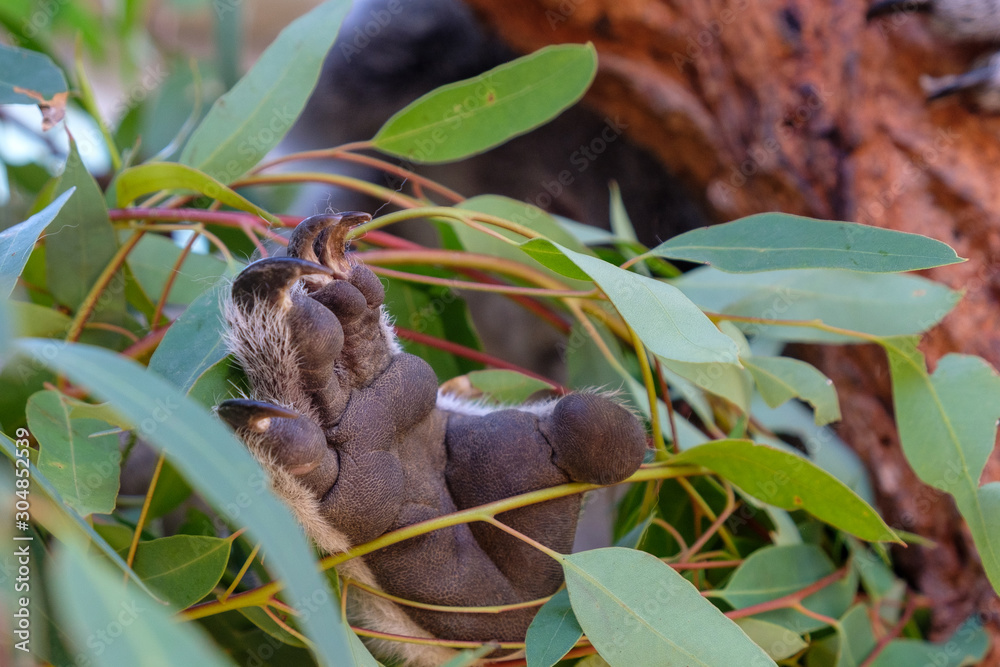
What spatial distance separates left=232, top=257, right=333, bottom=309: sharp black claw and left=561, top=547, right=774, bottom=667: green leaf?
13.5 inches

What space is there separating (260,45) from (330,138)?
5.21 feet

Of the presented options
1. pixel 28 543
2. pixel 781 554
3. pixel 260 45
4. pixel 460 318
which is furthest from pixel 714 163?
pixel 260 45

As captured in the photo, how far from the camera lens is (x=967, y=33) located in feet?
4.05

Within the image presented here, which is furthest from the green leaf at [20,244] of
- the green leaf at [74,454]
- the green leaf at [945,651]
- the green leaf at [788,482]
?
the green leaf at [945,651]

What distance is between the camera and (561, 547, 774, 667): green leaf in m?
0.58

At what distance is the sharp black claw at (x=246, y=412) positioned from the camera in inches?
19.0

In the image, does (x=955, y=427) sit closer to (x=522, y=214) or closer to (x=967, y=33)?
(x=522, y=214)

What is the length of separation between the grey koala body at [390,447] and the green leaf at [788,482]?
0.12 m

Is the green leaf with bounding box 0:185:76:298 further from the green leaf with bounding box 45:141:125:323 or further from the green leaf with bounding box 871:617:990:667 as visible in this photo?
the green leaf with bounding box 871:617:990:667

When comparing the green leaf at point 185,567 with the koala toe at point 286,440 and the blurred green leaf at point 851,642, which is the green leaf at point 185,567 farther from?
the blurred green leaf at point 851,642

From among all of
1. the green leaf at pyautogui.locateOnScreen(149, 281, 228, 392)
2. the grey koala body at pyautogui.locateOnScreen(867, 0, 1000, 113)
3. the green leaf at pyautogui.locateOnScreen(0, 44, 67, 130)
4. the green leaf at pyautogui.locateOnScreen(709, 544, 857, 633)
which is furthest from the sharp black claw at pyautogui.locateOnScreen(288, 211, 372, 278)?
the grey koala body at pyautogui.locateOnScreen(867, 0, 1000, 113)

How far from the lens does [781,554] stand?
3.00 feet

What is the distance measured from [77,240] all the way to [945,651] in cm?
124

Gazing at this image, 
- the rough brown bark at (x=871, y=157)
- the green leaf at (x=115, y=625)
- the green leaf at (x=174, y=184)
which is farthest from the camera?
the rough brown bark at (x=871, y=157)
